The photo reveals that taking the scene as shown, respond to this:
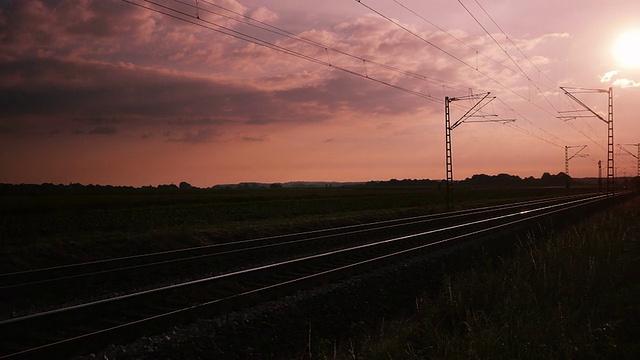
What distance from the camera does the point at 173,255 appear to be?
1584 centimetres

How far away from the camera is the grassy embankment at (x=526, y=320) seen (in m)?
6.81

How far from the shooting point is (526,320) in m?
7.92

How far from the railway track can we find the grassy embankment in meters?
2.21

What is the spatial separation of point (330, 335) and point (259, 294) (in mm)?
1520

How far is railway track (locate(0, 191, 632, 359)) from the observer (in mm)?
7359

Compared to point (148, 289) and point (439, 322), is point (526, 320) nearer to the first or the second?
point (439, 322)

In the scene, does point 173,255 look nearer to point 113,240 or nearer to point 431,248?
point 113,240

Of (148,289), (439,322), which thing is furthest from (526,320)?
(148,289)

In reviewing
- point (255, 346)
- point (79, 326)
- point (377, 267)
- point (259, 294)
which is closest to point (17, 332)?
point (79, 326)

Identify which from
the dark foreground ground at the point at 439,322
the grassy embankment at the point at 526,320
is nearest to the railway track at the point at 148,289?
the dark foreground ground at the point at 439,322

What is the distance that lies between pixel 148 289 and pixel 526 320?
7571 mm

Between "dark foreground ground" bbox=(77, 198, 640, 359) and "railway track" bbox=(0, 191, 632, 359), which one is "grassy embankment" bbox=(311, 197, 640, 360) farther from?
"railway track" bbox=(0, 191, 632, 359)

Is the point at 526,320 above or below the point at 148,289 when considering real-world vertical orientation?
above

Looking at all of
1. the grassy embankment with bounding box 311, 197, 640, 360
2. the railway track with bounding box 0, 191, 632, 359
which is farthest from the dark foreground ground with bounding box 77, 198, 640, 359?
the railway track with bounding box 0, 191, 632, 359
